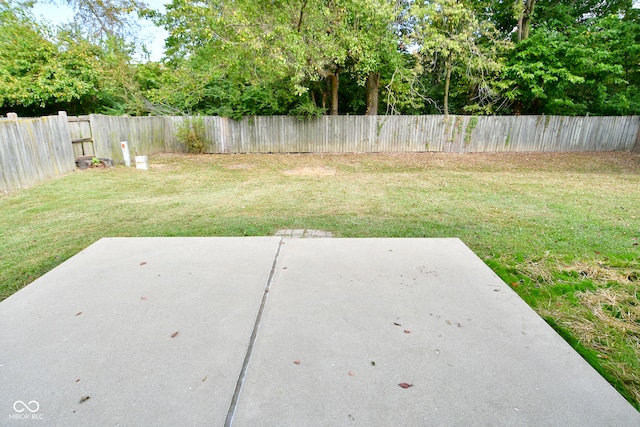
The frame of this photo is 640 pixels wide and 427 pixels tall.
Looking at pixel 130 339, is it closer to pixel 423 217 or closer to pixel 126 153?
pixel 423 217

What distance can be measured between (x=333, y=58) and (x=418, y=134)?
402cm

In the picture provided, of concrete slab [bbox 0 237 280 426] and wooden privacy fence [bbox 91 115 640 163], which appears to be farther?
wooden privacy fence [bbox 91 115 640 163]

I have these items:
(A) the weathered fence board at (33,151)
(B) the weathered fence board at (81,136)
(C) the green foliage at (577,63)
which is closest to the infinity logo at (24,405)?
(A) the weathered fence board at (33,151)

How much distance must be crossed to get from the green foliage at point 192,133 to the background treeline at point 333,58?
966 millimetres

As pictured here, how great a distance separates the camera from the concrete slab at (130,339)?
1142 mm

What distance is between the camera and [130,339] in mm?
1501

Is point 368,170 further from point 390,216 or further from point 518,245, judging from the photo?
point 518,245

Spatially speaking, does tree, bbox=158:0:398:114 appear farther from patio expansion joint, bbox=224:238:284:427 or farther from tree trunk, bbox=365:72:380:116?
patio expansion joint, bbox=224:238:284:427

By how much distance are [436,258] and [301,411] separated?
160cm

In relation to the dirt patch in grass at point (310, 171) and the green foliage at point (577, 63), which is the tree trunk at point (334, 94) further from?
the green foliage at point (577, 63)

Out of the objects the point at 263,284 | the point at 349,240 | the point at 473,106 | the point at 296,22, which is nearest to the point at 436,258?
the point at 349,240

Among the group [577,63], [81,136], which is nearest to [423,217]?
[81,136]
